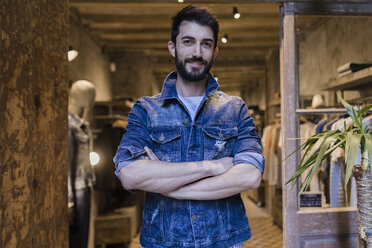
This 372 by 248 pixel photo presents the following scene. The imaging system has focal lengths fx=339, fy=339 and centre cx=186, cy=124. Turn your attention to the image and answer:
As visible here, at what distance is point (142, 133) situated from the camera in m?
1.38

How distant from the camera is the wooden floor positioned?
4.55 meters

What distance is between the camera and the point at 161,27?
4.91 meters

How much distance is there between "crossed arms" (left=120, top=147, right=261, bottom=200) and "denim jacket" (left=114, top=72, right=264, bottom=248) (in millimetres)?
52

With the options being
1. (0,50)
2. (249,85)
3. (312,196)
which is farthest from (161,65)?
(0,50)

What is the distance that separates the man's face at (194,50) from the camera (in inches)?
53.4

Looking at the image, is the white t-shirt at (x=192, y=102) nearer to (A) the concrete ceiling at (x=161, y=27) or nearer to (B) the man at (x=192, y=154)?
(B) the man at (x=192, y=154)

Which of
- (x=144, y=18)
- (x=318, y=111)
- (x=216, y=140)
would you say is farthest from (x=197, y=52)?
(x=144, y=18)

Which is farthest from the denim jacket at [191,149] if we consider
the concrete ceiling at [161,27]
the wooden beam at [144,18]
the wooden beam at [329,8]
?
the wooden beam at [144,18]

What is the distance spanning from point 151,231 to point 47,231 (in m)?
0.66

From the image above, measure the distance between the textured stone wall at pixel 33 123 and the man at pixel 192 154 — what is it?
0.47 meters

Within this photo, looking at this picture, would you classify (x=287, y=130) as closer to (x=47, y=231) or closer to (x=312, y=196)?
(x=312, y=196)

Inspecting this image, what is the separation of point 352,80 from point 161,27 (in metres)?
3.09

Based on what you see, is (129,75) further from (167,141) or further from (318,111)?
(167,141)

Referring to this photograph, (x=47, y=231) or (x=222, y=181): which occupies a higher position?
(x=222, y=181)
